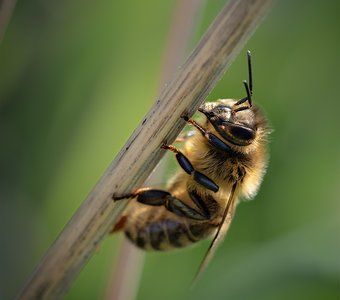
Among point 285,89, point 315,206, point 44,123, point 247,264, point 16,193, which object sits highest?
point 285,89

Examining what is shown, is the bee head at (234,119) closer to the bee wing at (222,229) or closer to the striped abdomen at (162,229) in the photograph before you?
the bee wing at (222,229)

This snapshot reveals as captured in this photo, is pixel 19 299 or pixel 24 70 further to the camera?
pixel 24 70

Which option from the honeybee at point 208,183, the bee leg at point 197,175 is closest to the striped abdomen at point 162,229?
the honeybee at point 208,183

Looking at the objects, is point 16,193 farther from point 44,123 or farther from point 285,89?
point 285,89

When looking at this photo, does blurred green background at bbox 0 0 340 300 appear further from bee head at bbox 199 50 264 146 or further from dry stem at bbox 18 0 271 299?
dry stem at bbox 18 0 271 299

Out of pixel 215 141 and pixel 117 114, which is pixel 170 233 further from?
pixel 117 114

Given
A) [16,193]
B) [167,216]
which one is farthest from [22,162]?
[167,216]

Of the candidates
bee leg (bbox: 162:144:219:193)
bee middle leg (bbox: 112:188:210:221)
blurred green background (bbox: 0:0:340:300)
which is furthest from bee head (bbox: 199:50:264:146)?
blurred green background (bbox: 0:0:340:300)

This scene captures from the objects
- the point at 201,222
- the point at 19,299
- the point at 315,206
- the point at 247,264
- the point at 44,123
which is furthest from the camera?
the point at 44,123
